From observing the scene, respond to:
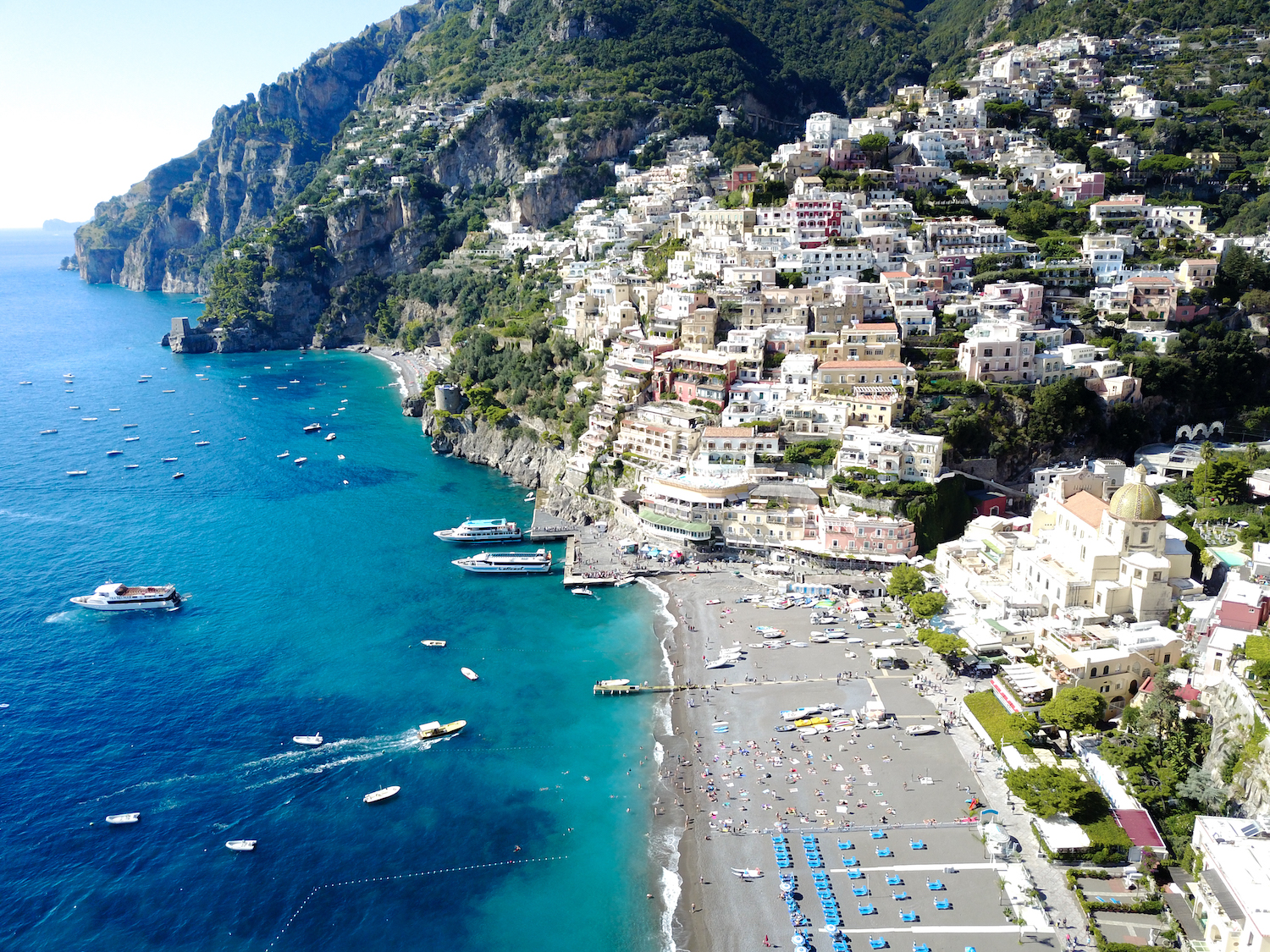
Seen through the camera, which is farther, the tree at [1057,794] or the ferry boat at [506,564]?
the ferry boat at [506,564]

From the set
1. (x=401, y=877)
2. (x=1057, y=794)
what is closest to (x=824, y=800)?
(x=1057, y=794)

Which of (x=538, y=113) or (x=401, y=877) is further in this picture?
(x=538, y=113)

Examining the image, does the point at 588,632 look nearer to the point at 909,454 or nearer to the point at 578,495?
the point at 578,495

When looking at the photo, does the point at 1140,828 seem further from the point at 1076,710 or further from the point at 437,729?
the point at 437,729

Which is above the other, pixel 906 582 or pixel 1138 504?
pixel 1138 504

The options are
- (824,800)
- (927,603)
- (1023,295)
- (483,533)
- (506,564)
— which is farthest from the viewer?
(1023,295)

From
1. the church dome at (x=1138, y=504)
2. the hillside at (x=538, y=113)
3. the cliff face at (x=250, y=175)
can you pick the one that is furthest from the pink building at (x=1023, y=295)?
the cliff face at (x=250, y=175)

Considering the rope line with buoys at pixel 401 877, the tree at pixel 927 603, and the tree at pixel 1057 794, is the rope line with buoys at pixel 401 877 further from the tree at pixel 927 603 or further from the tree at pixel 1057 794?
the tree at pixel 927 603
